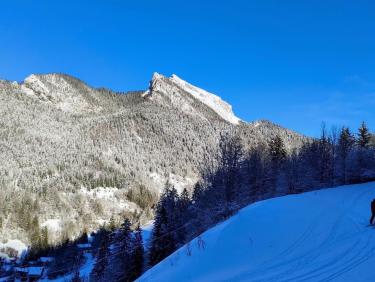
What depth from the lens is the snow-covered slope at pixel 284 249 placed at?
11.4 metres

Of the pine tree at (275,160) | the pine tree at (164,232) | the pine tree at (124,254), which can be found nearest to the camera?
the pine tree at (164,232)

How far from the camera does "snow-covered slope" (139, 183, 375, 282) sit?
1135 cm

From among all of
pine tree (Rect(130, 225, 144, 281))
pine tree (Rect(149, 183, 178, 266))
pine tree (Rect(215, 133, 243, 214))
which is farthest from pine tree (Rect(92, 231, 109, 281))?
pine tree (Rect(215, 133, 243, 214))

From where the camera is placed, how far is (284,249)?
14.5m

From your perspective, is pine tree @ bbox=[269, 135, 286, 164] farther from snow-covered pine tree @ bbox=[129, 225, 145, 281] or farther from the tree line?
snow-covered pine tree @ bbox=[129, 225, 145, 281]

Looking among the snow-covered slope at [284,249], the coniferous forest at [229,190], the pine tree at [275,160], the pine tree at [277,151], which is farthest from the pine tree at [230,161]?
the pine tree at [277,151]

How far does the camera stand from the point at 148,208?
7072 inches

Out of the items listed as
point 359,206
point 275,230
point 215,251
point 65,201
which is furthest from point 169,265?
point 65,201

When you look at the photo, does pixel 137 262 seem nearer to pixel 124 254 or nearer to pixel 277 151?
pixel 124 254

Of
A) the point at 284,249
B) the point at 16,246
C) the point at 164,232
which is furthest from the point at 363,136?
the point at 16,246

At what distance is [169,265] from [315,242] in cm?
634

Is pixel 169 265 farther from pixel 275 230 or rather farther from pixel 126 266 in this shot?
pixel 126 266

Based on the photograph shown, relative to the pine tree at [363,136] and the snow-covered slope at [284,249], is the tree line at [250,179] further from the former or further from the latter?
the snow-covered slope at [284,249]

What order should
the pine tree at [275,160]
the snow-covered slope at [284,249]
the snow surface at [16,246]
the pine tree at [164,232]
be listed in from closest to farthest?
1. the snow-covered slope at [284,249]
2. the pine tree at [164,232]
3. the pine tree at [275,160]
4. the snow surface at [16,246]
